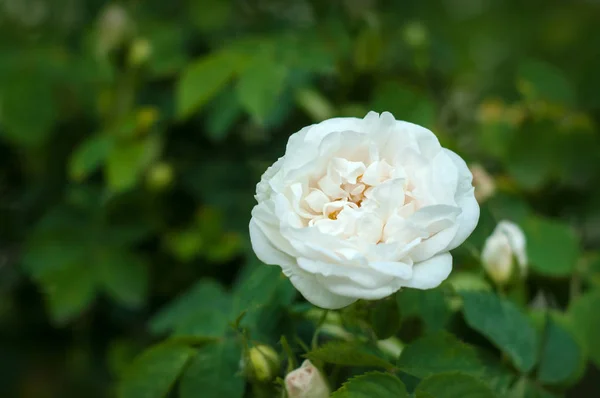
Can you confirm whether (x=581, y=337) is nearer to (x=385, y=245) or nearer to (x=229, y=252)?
(x=385, y=245)

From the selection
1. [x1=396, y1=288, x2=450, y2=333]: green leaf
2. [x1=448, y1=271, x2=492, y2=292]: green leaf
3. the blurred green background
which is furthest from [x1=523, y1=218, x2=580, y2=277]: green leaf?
[x1=396, y1=288, x2=450, y2=333]: green leaf

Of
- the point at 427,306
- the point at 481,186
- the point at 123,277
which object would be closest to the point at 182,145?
the point at 123,277

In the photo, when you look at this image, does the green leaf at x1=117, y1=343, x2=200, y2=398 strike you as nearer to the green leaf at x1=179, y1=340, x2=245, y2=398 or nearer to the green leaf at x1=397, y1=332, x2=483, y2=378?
the green leaf at x1=179, y1=340, x2=245, y2=398

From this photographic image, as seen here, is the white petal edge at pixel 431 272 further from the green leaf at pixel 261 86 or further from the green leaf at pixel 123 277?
the green leaf at pixel 123 277

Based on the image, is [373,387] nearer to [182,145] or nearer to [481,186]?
[481,186]

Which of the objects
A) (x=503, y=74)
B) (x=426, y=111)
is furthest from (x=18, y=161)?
(x=503, y=74)

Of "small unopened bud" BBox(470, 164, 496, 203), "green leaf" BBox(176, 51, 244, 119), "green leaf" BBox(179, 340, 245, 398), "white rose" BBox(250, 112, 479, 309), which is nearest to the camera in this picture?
"white rose" BBox(250, 112, 479, 309)

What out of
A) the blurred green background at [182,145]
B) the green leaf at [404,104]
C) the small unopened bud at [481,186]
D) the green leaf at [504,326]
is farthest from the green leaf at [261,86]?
the green leaf at [504,326]
